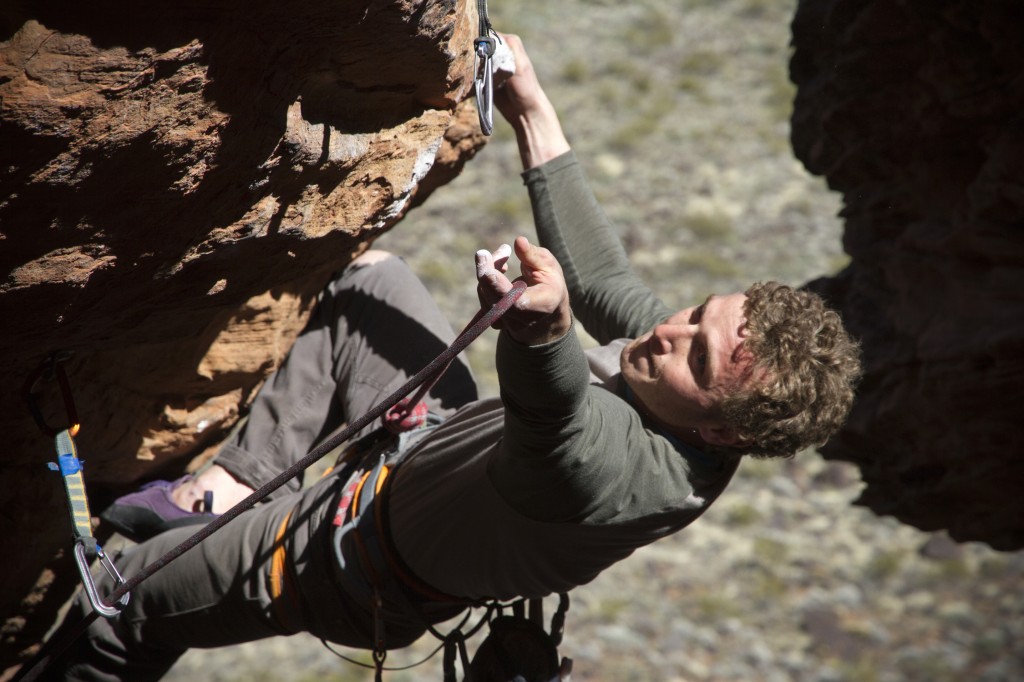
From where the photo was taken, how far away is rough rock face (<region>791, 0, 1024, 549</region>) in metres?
2.83

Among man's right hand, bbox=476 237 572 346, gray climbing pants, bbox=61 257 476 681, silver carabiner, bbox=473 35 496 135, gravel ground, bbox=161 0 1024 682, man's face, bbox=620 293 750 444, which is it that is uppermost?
silver carabiner, bbox=473 35 496 135

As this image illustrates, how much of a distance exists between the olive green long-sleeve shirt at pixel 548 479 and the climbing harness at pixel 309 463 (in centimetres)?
10

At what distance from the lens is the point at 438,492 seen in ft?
7.10

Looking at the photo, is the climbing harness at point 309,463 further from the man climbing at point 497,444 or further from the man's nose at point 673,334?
the man's nose at point 673,334

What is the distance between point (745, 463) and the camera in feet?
28.3

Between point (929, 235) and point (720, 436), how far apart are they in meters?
1.46

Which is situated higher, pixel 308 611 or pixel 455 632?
pixel 308 611

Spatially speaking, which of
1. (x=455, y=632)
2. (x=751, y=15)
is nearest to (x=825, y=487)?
(x=455, y=632)

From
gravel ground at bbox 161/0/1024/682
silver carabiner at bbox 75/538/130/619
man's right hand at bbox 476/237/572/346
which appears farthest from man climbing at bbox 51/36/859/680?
gravel ground at bbox 161/0/1024/682

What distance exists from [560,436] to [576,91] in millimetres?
10775

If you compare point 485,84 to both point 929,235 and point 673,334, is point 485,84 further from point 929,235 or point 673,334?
point 929,235

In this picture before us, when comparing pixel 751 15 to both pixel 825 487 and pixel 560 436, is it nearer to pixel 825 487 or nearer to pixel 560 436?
pixel 825 487

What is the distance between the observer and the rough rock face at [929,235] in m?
2.83

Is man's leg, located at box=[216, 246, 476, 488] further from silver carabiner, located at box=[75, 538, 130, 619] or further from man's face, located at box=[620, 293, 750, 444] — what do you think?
man's face, located at box=[620, 293, 750, 444]
